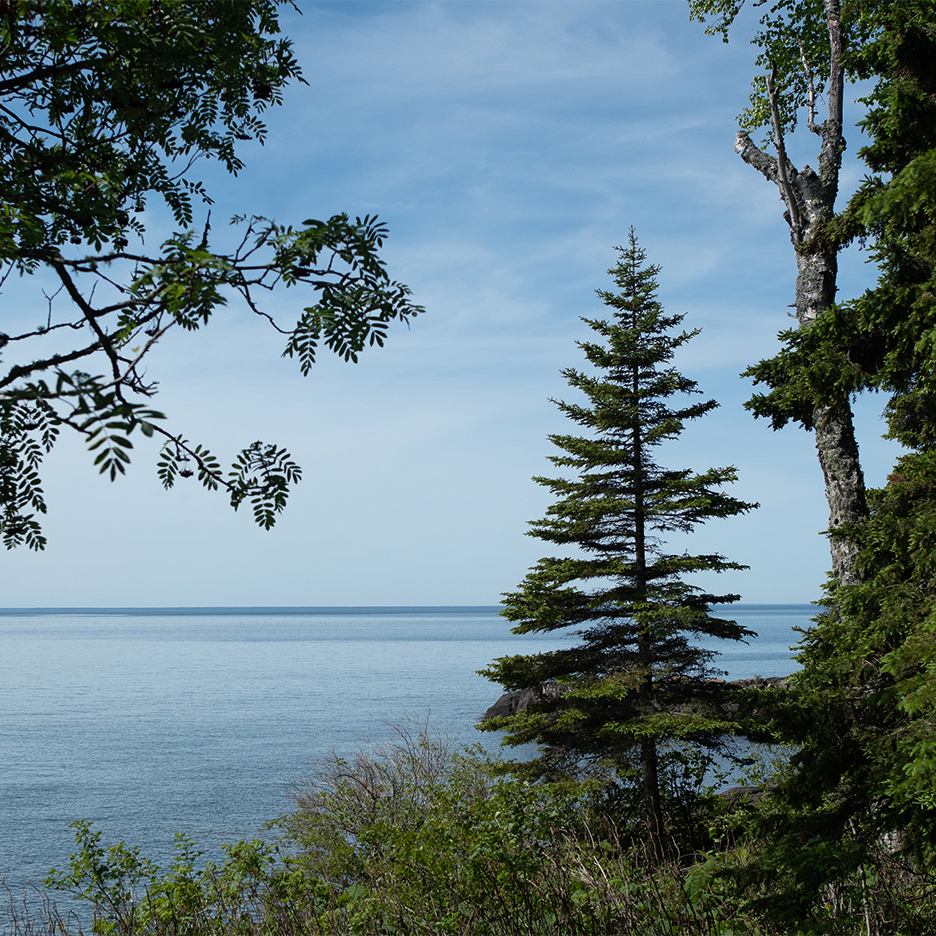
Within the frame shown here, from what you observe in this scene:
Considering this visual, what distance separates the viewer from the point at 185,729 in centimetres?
4941

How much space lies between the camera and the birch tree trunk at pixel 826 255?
10133 mm

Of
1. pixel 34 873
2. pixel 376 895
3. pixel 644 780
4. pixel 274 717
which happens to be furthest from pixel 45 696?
pixel 376 895

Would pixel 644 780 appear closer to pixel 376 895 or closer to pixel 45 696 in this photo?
pixel 376 895

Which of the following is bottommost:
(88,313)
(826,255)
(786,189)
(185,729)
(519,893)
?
(185,729)

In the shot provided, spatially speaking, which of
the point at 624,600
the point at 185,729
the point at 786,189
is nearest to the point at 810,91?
the point at 786,189

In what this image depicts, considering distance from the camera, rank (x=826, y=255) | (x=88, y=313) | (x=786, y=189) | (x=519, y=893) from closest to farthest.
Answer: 1. (x=88, y=313)
2. (x=519, y=893)
3. (x=826, y=255)
4. (x=786, y=189)

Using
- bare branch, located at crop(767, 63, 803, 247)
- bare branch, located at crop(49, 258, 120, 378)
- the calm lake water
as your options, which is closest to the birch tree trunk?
bare branch, located at crop(767, 63, 803, 247)

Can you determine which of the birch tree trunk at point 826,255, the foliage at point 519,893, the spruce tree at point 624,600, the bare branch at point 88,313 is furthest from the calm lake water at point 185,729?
the bare branch at point 88,313

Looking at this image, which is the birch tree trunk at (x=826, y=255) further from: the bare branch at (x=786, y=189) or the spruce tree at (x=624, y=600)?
the spruce tree at (x=624, y=600)

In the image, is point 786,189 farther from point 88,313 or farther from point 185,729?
point 185,729

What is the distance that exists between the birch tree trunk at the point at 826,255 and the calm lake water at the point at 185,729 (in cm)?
2102

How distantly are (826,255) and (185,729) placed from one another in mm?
48717

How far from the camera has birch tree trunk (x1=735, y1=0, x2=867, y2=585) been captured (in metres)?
10.1

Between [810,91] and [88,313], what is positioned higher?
[810,91]
